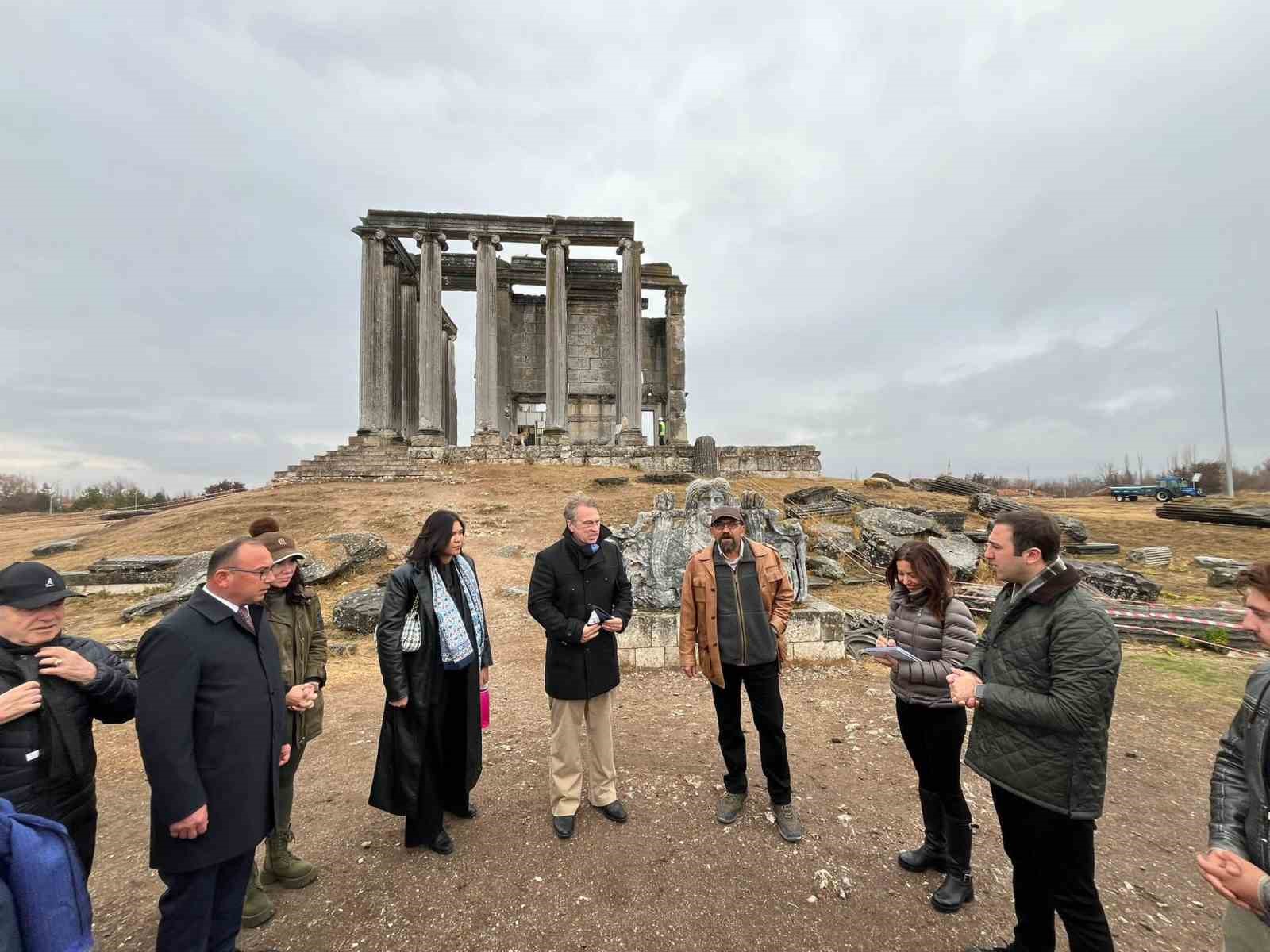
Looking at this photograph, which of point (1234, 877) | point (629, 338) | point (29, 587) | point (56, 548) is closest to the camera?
point (1234, 877)

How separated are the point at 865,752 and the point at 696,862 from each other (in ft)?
6.72

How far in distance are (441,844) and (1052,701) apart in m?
3.35

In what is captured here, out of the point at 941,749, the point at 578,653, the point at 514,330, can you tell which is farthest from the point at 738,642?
the point at 514,330

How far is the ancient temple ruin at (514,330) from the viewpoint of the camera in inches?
914

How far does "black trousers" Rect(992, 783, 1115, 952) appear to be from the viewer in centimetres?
207

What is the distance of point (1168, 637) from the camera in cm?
726

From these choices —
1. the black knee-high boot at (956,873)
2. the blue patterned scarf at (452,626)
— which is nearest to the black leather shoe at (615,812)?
the blue patterned scarf at (452,626)

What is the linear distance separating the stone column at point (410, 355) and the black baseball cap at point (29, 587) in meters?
24.9

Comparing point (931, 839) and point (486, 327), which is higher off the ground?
point (486, 327)

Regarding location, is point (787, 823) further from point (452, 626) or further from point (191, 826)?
point (191, 826)

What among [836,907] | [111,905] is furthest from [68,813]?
[836,907]

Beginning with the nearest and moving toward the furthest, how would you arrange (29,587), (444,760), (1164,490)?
(29,587), (444,760), (1164,490)

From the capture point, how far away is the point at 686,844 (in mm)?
3254

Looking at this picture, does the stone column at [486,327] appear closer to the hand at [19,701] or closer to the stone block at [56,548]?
the stone block at [56,548]
